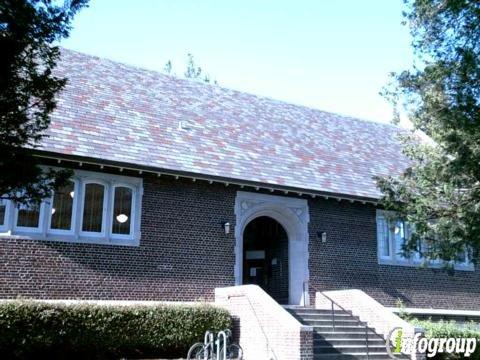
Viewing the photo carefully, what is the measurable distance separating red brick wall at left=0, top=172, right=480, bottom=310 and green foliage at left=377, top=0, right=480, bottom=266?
177 inches

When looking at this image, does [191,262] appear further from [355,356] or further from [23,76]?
[23,76]

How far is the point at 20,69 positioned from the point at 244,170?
10142mm

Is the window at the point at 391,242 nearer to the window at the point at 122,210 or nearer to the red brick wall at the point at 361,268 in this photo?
the red brick wall at the point at 361,268

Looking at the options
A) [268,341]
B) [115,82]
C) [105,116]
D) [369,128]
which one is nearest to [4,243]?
[105,116]

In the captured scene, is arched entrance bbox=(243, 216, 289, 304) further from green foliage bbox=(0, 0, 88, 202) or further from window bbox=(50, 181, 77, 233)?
green foliage bbox=(0, 0, 88, 202)

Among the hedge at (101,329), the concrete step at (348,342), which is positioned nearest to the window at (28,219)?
the hedge at (101,329)

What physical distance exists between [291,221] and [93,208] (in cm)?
643

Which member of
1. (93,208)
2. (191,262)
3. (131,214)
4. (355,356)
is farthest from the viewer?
(191,262)

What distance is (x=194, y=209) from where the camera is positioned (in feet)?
55.7

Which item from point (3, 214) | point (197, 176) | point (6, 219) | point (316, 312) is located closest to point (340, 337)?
point (316, 312)

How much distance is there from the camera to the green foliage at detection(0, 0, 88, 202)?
8.20 meters

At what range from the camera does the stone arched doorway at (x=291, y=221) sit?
59.2 ft

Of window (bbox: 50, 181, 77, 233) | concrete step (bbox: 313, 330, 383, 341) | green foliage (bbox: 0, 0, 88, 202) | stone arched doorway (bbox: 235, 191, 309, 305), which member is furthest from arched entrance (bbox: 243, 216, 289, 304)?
green foliage (bbox: 0, 0, 88, 202)

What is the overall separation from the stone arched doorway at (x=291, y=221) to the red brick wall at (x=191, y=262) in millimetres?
340
